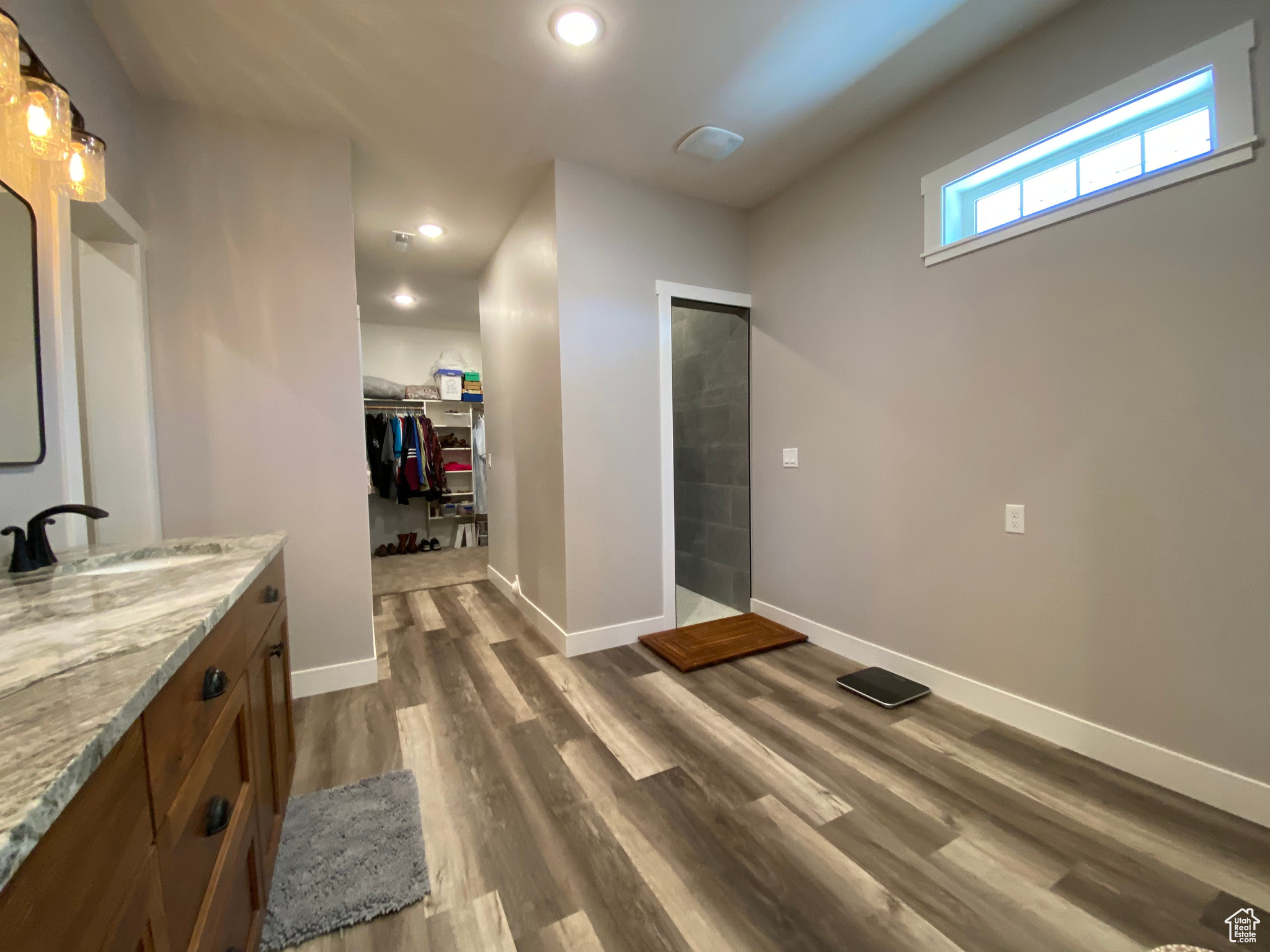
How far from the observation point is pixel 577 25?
1800 mm

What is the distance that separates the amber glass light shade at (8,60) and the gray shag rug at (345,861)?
1.89 metres

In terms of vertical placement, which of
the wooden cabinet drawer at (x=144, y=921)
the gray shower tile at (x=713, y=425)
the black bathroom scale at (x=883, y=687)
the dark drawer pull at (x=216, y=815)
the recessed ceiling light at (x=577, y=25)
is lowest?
the black bathroom scale at (x=883, y=687)

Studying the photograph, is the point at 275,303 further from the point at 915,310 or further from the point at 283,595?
the point at 915,310

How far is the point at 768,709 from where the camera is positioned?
7.26 ft

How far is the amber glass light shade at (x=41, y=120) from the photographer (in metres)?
1.17

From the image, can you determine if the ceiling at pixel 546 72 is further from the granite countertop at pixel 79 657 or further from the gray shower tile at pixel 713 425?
the granite countertop at pixel 79 657

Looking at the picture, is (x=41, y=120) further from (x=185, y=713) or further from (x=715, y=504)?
(x=715, y=504)

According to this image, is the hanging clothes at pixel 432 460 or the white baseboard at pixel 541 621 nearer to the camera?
the white baseboard at pixel 541 621

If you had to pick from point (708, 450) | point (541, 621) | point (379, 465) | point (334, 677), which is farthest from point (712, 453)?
point (379, 465)

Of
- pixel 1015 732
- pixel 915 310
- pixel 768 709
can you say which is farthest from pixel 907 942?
pixel 915 310

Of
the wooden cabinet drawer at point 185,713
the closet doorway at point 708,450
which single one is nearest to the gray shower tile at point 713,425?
the closet doorway at point 708,450

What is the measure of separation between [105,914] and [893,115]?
3294mm

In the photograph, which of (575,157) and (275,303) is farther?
(575,157)

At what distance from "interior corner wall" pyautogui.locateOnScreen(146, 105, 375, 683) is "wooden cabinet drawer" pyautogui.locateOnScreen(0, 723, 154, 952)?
1.98 meters
